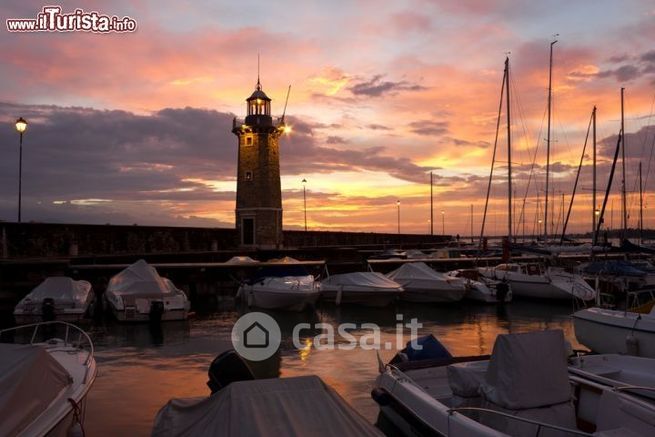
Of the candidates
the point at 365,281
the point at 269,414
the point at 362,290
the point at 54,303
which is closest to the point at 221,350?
the point at 54,303

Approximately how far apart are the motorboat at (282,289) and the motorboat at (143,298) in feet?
13.7

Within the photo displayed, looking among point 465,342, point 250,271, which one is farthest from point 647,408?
point 250,271

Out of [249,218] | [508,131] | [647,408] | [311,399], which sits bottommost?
[647,408]

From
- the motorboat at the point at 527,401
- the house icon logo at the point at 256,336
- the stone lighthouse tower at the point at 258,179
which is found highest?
the stone lighthouse tower at the point at 258,179

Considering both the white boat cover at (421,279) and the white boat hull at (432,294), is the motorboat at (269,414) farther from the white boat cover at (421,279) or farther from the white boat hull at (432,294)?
the white boat cover at (421,279)

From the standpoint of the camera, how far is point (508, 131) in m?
38.7

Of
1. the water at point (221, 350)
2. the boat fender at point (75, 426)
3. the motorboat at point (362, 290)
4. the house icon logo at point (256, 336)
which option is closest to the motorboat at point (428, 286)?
the water at point (221, 350)

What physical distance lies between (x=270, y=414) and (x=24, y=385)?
3.82 m

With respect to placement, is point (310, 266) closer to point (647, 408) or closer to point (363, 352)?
point (363, 352)

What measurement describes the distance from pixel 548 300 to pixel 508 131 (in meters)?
14.3

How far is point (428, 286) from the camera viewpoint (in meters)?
28.2

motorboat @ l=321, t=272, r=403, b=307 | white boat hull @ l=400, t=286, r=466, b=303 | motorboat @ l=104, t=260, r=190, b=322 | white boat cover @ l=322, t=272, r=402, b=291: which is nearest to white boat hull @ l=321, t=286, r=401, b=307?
motorboat @ l=321, t=272, r=403, b=307

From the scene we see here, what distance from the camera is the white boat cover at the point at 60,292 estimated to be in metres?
20.8

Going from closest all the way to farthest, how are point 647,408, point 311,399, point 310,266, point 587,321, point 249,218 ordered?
point 311,399
point 647,408
point 587,321
point 310,266
point 249,218
